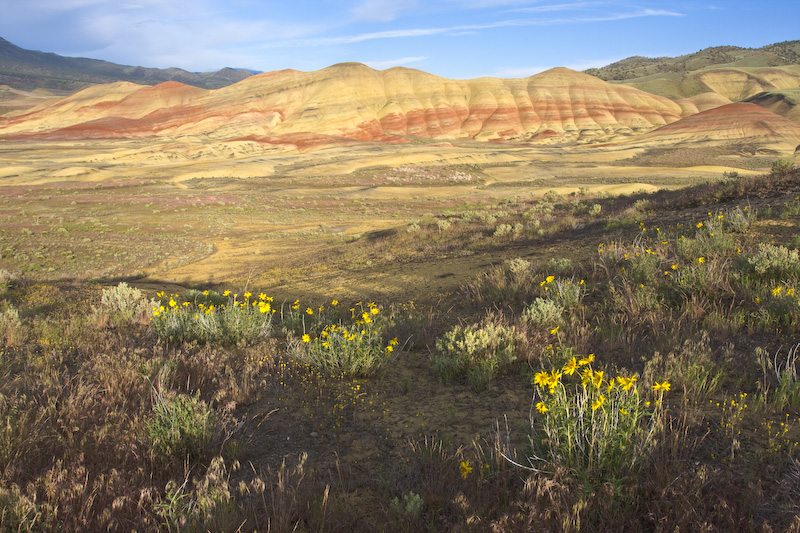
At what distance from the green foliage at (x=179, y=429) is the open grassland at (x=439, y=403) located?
0.05ft

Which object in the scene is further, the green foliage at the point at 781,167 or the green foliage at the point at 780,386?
the green foliage at the point at 781,167

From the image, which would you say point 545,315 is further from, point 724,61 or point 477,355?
point 724,61

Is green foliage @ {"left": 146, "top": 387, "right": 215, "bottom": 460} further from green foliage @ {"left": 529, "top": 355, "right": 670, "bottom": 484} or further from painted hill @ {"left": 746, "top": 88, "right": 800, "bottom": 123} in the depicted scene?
painted hill @ {"left": 746, "top": 88, "right": 800, "bottom": 123}

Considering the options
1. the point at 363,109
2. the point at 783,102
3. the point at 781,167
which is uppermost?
the point at 783,102

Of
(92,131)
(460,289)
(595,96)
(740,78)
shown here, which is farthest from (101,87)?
(740,78)

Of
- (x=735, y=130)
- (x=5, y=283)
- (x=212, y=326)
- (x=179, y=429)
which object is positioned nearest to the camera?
(x=179, y=429)

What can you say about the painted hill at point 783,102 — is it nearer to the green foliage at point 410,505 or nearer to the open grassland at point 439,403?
the open grassland at point 439,403

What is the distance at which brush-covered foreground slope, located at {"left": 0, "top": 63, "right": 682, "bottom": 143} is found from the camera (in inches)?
3332

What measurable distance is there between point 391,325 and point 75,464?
12.5 feet

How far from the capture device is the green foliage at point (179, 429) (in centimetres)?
290

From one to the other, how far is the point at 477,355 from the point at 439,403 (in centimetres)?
82

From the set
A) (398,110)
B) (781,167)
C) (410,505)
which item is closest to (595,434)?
(410,505)

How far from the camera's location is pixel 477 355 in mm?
4418

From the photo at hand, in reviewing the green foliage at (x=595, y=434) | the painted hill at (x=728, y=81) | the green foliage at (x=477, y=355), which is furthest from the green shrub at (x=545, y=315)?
the painted hill at (x=728, y=81)
